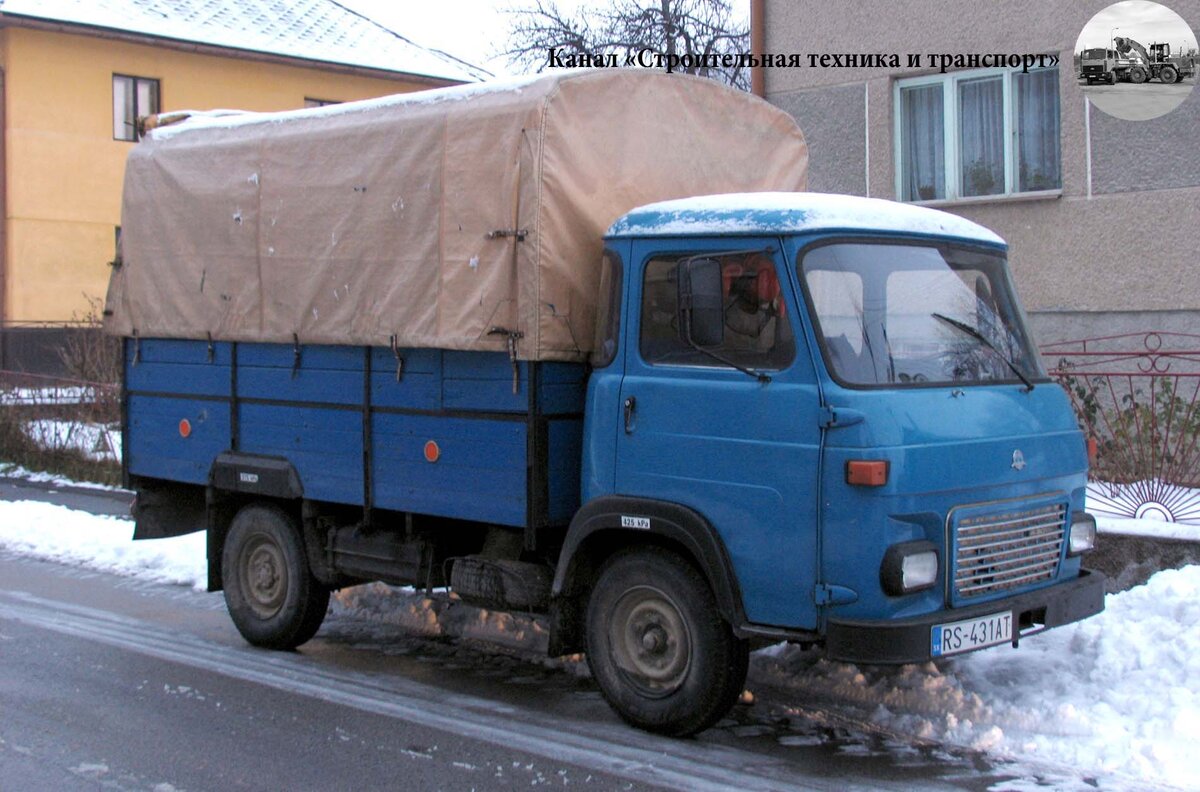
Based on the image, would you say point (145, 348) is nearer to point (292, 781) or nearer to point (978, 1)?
point (292, 781)

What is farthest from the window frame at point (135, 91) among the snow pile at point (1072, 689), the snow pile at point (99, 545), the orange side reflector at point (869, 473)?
the orange side reflector at point (869, 473)

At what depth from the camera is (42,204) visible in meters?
27.5

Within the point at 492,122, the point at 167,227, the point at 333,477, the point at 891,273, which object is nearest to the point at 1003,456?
the point at 891,273

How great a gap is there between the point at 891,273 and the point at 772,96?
812cm

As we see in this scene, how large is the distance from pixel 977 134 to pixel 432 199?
7.09 metres

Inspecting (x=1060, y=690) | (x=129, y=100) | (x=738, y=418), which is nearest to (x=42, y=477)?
(x=738, y=418)

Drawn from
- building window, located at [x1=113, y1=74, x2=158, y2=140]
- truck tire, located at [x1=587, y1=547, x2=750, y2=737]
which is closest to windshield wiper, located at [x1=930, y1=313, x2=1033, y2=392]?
truck tire, located at [x1=587, y1=547, x2=750, y2=737]

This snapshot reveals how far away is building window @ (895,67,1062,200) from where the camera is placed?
1180 centimetres

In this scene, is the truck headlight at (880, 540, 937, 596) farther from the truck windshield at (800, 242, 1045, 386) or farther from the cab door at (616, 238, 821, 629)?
the truck windshield at (800, 242, 1045, 386)

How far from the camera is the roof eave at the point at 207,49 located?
2675cm

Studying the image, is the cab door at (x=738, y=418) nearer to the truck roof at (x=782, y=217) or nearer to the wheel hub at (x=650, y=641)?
A: the truck roof at (x=782, y=217)

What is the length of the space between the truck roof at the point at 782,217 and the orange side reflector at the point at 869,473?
1.05 m

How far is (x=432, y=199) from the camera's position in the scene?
685 centimetres

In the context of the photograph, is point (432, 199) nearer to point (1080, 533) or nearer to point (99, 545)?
point (1080, 533)
